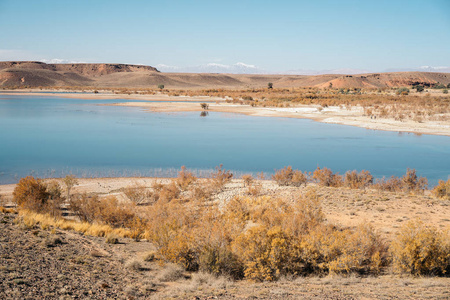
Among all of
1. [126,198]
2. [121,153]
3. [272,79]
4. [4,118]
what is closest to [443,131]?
[121,153]

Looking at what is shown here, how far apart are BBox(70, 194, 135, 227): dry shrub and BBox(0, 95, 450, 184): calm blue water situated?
5904 mm

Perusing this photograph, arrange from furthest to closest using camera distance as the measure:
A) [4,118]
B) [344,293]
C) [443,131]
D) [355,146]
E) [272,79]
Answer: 1. [272,79]
2. [4,118]
3. [443,131]
4. [355,146]
5. [344,293]

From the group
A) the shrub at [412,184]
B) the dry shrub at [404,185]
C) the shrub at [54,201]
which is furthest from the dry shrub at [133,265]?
the shrub at [412,184]

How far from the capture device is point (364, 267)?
7.66 meters

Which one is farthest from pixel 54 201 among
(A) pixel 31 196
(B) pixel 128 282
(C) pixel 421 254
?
(C) pixel 421 254

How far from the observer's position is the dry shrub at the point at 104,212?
10.9 m

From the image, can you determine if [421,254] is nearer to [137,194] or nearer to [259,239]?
[259,239]

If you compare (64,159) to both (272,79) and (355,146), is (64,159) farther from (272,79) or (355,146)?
(272,79)

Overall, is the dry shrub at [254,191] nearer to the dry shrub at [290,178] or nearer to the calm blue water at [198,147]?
the dry shrub at [290,178]

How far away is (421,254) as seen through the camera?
7297 millimetres

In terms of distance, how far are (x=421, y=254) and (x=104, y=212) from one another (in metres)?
8.01

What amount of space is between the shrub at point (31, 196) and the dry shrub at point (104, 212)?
977 millimetres

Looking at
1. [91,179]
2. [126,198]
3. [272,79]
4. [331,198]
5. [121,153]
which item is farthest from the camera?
[272,79]

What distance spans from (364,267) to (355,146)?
18.8m
